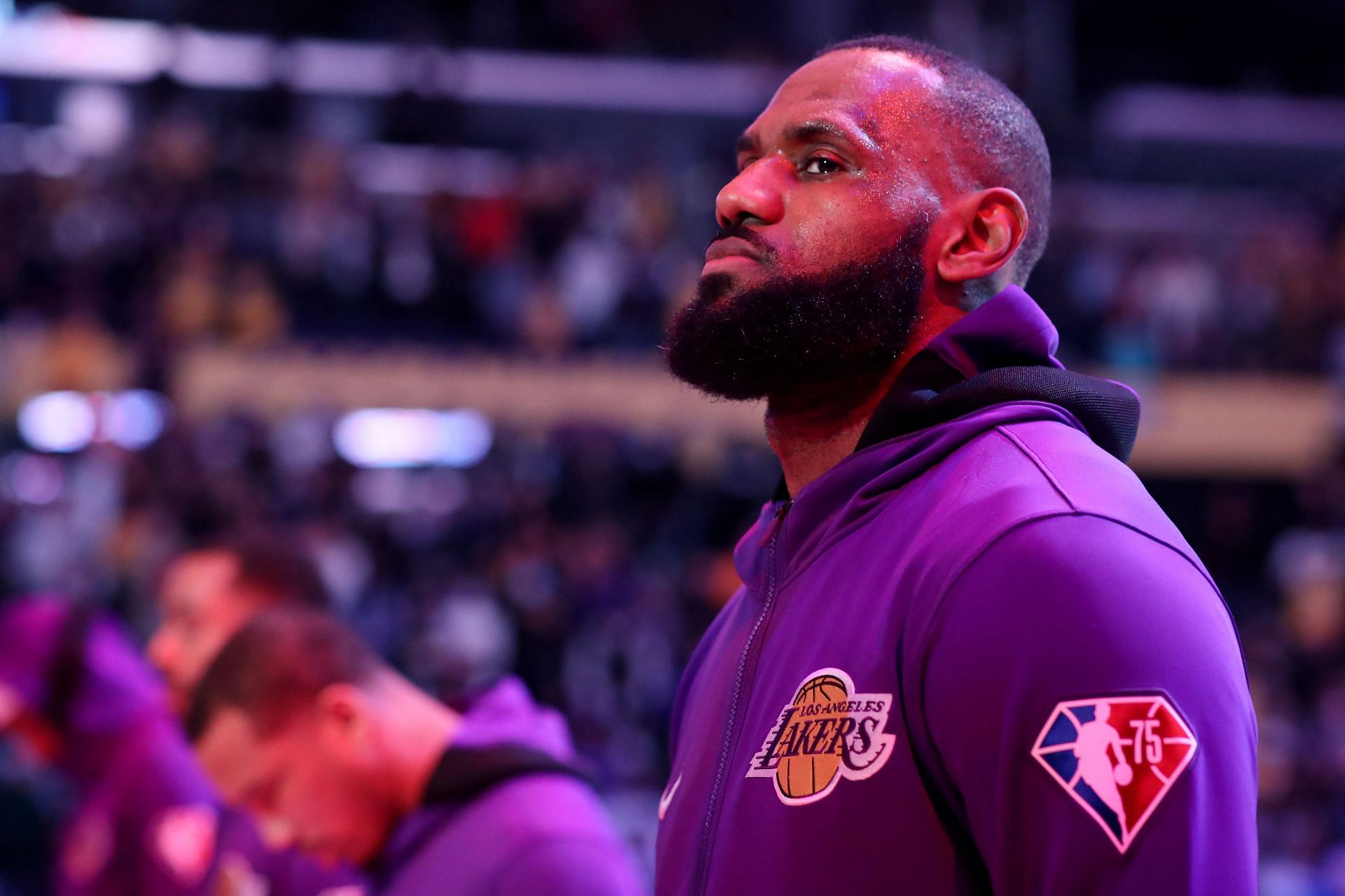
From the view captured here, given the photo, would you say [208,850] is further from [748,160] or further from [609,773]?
[609,773]

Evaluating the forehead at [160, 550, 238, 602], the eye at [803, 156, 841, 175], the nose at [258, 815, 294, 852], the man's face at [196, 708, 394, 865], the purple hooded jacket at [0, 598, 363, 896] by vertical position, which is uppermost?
the eye at [803, 156, 841, 175]

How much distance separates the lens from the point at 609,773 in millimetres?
7848

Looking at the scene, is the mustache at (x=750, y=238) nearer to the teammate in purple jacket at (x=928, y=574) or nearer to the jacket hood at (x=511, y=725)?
the teammate in purple jacket at (x=928, y=574)

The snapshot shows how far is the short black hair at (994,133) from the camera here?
176 cm

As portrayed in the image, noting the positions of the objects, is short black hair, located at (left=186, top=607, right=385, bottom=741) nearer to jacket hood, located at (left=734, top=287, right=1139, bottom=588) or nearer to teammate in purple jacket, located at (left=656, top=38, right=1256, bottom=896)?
teammate in purple jacket, located at (left=656, top=38, right=1256, bottom=896)

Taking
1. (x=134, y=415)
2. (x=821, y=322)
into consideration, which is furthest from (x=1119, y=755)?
(x=134, y=415)

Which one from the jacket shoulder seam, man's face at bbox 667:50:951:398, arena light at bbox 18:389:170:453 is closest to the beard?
man's face at bbox 667:50:951:398

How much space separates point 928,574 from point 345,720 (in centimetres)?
169

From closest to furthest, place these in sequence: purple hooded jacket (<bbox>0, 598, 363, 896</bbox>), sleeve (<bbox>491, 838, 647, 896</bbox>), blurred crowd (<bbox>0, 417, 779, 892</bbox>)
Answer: sleeve (<bbox>491, 838, 647, 896</bbox>) → purple hooded jacket (<bbox>0, 598, 363, 896</bbox>) → blurred crowd (<bbox>0, 417, 779, 892</bbox>)

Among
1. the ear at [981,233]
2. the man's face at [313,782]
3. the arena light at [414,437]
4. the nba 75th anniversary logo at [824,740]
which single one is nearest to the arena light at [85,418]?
the arena light at [414,437]

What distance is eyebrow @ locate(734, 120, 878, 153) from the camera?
1718 mm

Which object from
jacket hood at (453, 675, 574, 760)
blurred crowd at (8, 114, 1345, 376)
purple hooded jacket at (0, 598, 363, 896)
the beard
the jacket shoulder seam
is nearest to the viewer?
the jacket shoulder seam

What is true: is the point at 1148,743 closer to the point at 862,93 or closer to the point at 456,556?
the point at 862,93

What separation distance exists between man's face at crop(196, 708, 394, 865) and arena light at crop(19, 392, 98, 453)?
23.7ft
